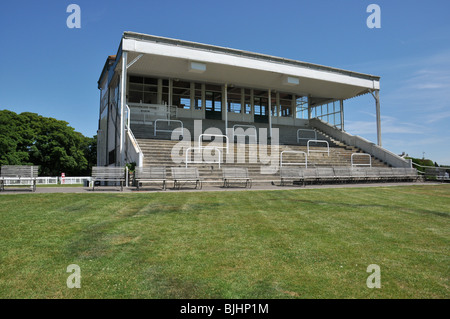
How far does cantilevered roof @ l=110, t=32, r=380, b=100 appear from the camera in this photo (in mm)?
17000

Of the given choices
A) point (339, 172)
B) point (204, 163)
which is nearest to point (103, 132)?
point (204, 163)

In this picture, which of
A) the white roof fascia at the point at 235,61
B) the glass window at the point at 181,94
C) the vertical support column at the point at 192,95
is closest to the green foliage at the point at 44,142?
the glass window at the point at 181,94

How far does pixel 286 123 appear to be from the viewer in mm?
26875

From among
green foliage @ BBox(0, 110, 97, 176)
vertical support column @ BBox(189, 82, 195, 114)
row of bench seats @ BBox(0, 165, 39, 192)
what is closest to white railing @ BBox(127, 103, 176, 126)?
vertical support column @ BBox(189, 82, 195, 114)

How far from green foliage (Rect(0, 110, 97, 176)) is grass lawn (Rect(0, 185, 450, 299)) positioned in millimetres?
37231

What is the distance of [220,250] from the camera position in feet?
14.2

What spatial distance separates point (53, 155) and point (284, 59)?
35.9m

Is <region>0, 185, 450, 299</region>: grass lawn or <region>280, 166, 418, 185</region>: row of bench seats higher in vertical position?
<region>280, 166, 418, 185</region>: row of bench seats

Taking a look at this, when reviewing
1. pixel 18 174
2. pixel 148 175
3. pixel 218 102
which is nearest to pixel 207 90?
pixel 218 102

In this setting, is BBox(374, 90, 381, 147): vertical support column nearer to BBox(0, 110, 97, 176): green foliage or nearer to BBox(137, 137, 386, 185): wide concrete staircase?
BBox(137, 137, 386, 185): wide concrete staircase

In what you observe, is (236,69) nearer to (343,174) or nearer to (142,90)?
(142,90)

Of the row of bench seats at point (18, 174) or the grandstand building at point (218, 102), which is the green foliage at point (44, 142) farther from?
the row of bench seats at point (18, 174)

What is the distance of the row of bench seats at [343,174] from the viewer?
47.1 feet

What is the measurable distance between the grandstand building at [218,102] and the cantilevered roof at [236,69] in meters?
0.06
